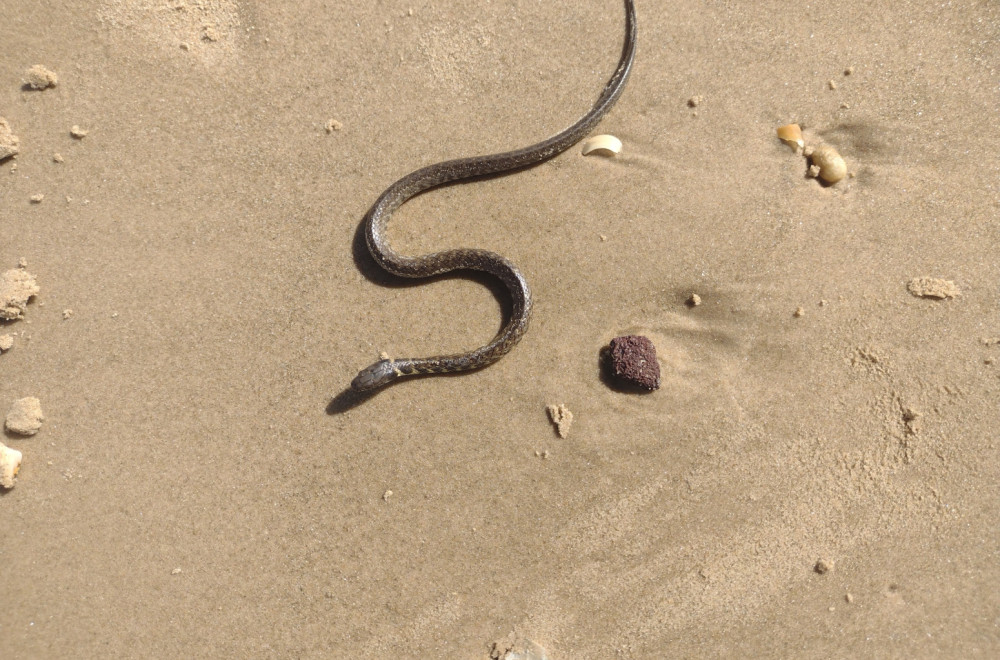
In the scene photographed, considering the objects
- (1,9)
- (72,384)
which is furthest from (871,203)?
(1,9)

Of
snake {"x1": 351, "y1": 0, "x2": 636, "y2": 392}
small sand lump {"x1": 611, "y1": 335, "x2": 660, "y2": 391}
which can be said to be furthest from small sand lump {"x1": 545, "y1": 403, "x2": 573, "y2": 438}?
snake {"x1": 351, "y1": 0, "x2": 636, "y2": 392}

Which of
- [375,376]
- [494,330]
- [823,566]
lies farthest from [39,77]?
[823,566]

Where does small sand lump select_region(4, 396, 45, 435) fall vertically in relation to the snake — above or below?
below

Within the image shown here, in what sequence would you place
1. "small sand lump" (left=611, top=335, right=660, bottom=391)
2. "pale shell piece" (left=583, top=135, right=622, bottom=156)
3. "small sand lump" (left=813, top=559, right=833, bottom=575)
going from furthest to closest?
"pale shell piece" (left=583, top=135, right=622, bottom=156)
"small sand lump" (left=611, top=335, right=660, bottom=391)
"small sand lump" (left=813, top=559, right=833, bottom=575)

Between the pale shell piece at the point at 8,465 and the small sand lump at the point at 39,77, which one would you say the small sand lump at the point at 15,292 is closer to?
the pale shell piece at the point at 8,465

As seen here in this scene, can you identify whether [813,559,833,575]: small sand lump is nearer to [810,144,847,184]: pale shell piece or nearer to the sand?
the sand

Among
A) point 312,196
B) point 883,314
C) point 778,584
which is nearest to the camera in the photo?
point 778,584

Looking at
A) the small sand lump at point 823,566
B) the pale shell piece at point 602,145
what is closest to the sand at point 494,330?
the small sand lump at point 823,566

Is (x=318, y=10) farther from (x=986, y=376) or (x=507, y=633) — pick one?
(x=986, y=376)
